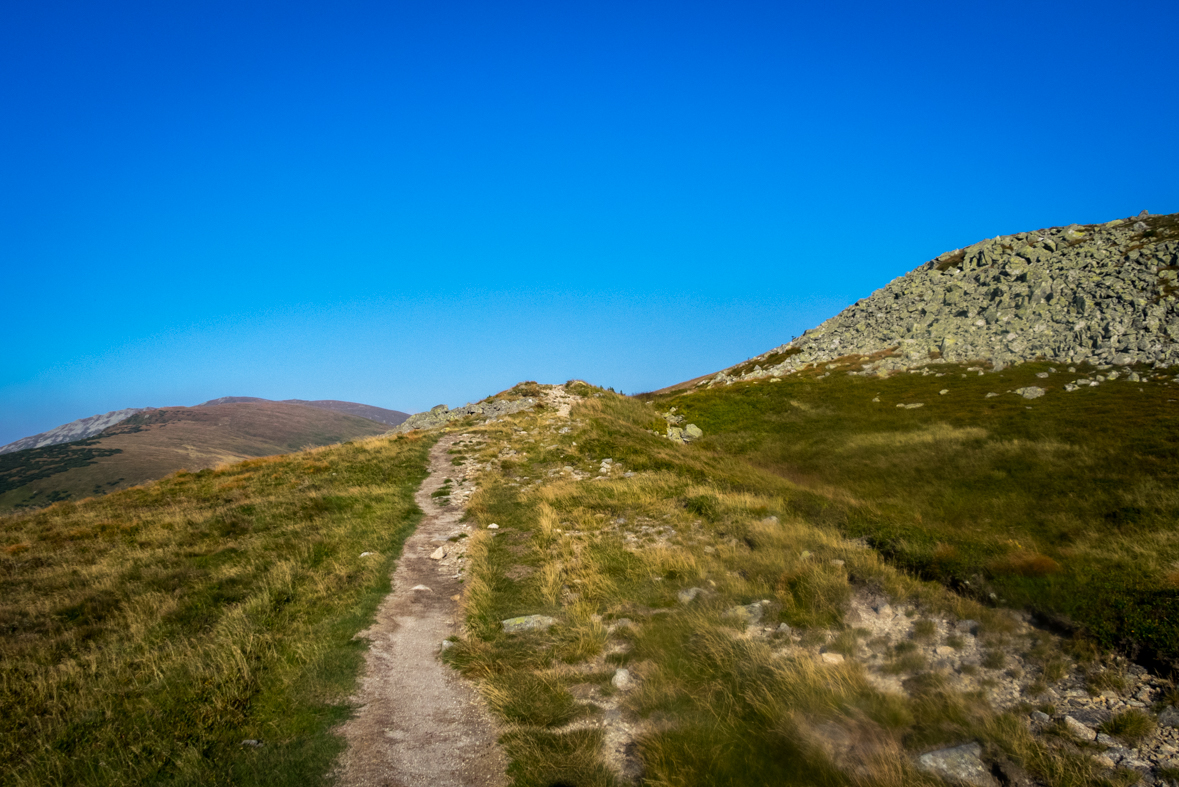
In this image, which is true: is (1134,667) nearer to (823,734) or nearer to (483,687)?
(823,734)

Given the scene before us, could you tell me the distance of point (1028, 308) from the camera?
186ft

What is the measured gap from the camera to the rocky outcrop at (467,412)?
61600mm

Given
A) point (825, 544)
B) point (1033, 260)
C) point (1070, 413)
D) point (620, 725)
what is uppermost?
point (1033, 260)

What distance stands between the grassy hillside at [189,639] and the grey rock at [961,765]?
8.26m

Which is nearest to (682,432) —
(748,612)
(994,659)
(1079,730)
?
(748,612)

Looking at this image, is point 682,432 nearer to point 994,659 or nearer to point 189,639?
point 994,659

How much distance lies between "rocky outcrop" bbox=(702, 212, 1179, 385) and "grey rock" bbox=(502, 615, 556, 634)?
53.3 metres

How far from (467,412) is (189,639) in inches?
2173

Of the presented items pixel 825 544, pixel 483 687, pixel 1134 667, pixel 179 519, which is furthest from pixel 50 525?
pixel 1134 667

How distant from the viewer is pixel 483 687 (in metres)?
9.70

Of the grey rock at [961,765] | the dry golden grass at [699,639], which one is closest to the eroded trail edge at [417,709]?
the dry golden grass at [699,639]

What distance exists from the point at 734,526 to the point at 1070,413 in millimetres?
30092

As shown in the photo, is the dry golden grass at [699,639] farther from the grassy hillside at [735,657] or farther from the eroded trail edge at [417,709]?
the eroded trail edge at [417,709]

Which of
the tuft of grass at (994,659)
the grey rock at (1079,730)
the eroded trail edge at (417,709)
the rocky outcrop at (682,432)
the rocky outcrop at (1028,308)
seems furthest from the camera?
the rocky outcrop at (1028,308)
